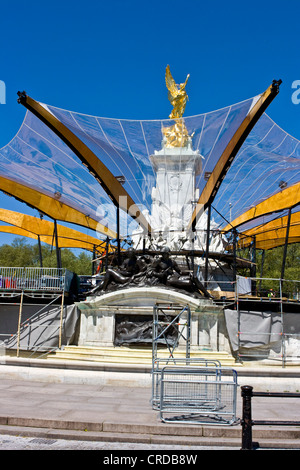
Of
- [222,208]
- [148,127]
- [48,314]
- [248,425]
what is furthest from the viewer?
[222,208]

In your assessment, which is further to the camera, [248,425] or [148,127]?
[148,127]

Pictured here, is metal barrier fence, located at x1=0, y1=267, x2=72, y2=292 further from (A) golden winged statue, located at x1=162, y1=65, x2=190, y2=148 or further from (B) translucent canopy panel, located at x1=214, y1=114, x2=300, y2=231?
(A) golden winged statue, located at x1=162, y1=65, x2=190, y2=148

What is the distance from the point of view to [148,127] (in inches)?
1046

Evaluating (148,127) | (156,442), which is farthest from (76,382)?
(148,127)

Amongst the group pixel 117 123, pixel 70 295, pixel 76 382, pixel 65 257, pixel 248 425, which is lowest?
pixel 76 382

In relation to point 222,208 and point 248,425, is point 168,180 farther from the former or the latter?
point 248,425

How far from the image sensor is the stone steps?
49.3 ft

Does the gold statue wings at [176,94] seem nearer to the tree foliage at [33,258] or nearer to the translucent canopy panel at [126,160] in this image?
the translucent canopy panel at [126,160]

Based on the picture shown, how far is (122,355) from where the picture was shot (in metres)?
15.4

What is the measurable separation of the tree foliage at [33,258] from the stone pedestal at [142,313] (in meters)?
43.3

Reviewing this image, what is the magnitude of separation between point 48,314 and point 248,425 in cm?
1320

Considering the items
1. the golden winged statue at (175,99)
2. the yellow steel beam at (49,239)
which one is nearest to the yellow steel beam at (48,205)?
the yellow steel beam at (49,239)

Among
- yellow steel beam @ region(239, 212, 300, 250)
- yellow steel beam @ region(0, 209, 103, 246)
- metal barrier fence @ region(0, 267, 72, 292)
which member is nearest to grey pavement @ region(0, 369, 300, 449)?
metal barrier fence @ region(0, 267, 72, 292)

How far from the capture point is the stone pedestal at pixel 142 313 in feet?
53.4
